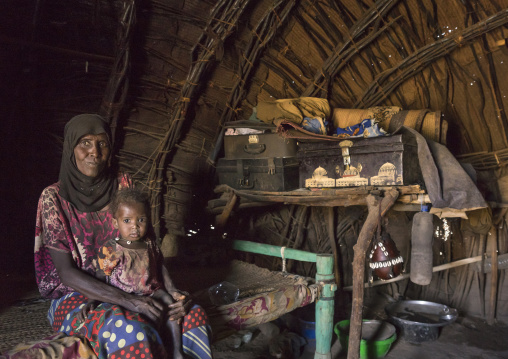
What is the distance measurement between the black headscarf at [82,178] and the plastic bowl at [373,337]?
9.12 ft

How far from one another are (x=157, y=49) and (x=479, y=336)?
4.60 m

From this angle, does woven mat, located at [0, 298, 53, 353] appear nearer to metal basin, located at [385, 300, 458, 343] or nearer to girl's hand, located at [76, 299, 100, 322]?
girl's hand, located at [76, 299, 100, 322]

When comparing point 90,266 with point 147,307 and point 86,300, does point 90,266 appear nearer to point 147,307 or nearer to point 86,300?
point 86,300

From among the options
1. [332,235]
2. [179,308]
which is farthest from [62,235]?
[332,235]

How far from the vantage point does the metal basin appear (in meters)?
4.03

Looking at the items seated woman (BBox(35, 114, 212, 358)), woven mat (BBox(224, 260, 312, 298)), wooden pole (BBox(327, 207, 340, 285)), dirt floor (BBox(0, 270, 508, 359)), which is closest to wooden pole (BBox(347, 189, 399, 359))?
woven mat (BBox(224, 260, 312, 298))

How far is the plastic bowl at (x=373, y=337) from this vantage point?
3.68m

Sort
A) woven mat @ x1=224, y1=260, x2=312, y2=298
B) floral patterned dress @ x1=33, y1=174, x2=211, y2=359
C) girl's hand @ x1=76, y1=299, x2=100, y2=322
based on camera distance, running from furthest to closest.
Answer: woven mat @ x1=224, y1=260, x2=312, y2=298 → girl's hand @ x1=76, y1=299, x2=100, y2=322 → floral patterned dress @ x1=33, y1=174, x2=211, y2=359

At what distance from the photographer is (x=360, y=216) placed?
5.04 metres

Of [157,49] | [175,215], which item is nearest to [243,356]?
[175,215]

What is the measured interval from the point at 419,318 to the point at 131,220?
3.67 metres

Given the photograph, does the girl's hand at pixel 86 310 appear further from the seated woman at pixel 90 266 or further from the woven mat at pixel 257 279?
the woven mat at pixel 257 279

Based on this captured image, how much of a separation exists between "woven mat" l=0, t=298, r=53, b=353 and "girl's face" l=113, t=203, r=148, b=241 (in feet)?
2.32

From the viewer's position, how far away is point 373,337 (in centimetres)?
387
